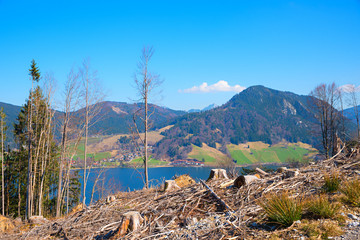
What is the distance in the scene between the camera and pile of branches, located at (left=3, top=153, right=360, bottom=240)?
13.8 feet

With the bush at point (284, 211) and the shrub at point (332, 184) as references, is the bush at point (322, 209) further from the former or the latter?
the shrub at point (332, 184)

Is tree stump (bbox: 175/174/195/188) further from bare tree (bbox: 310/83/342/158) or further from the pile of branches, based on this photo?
bare tree (bbox: 310/83/342/158)

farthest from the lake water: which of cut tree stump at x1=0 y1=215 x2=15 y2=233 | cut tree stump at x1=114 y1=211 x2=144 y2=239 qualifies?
cut tree stump at x1=0 y1=215 x2=15 y2=233

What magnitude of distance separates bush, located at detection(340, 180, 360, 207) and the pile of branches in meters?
0.61

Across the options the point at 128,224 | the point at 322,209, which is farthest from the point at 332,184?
the point at 128,224

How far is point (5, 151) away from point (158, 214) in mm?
29159

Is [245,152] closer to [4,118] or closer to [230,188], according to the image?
[4,118]

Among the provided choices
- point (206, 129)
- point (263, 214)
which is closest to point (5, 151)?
point (263, 214)

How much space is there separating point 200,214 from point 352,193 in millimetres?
3293

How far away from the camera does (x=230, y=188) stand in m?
6.30

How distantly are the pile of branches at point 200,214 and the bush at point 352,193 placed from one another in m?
0.61

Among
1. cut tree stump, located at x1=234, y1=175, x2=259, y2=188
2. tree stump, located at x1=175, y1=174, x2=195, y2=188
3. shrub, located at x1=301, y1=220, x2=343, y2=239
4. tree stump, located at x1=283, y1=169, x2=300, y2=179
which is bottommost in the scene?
tree stump, located at x1=175, y1=174, x2=195, y2=188

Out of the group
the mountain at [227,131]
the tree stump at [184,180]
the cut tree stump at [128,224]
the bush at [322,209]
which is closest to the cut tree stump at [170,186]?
the tree stump at [184,180]

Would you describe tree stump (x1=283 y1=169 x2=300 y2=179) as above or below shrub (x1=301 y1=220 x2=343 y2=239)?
above
